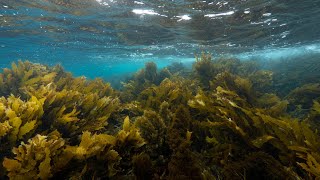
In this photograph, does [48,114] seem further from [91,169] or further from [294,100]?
[294,100]

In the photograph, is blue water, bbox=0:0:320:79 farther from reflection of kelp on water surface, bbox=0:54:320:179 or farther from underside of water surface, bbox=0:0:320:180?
reflection of kelp on water surface, bbox=0:54:320:179

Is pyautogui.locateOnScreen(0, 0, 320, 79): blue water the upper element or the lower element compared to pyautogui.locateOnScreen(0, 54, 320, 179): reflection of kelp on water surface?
upper

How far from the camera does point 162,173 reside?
7.81 ft

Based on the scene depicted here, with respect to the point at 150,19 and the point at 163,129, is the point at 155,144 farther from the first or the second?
the point at 150,19

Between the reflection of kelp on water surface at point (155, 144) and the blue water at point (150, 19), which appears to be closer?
the reflection of kelp on water surface at point (155, 144)

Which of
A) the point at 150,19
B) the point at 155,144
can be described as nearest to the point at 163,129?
the point at 155,144

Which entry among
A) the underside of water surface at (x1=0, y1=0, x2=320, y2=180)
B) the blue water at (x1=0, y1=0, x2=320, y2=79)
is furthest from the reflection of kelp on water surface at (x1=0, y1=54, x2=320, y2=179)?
the blue water at (x1=0, y1=0, x2=320, y2=79)

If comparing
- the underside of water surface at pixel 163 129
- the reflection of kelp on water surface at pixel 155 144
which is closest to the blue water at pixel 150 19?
the underside of water surface at pixel 163 129

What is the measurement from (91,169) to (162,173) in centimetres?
75

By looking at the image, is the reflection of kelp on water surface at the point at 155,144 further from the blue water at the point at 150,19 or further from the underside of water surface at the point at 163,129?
the blue water at the point at 150,19

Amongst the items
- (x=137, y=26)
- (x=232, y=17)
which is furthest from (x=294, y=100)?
(x=137, y=26)

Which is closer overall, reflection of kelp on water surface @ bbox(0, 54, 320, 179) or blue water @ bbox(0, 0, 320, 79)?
reflection of kelp on water surface @ bbox(0, 54, 320, 179)

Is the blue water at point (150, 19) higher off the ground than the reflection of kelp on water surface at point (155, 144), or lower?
higher

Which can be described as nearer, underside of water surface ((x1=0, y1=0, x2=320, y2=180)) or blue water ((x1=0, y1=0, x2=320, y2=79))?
Result: underside of water surface ((x1=0, y1=0, x2=320, y2=180))
